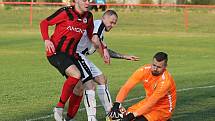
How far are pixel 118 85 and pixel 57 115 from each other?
5.79m

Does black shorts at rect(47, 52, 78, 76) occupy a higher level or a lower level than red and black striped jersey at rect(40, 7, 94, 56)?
lower

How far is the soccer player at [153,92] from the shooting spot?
854 cm

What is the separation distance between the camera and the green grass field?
39.1 feet

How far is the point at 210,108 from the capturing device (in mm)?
12078

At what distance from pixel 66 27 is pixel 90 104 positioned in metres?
1.26

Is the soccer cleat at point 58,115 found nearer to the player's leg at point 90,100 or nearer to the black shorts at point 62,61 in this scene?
the player's leg at point 90,100

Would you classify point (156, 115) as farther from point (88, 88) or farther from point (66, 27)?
point (66, 27)

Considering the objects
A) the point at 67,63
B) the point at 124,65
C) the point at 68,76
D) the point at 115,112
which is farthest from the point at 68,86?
the point at 124,65

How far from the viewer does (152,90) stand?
8.91 meters

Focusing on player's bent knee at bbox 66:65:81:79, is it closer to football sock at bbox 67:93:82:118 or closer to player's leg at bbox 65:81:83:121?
player's leg at bbox 65:81:83:121

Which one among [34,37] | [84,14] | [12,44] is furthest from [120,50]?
[84,14]

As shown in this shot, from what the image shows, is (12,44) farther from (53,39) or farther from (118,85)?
(53,39)

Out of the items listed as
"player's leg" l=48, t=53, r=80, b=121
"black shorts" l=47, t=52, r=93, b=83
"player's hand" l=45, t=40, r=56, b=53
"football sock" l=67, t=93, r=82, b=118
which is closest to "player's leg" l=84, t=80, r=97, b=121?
"black shorts" l=47, t=52, r=93, b=83

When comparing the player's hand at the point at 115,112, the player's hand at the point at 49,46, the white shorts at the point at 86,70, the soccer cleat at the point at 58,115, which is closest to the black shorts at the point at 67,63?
the white shorts at the point at 86,70
